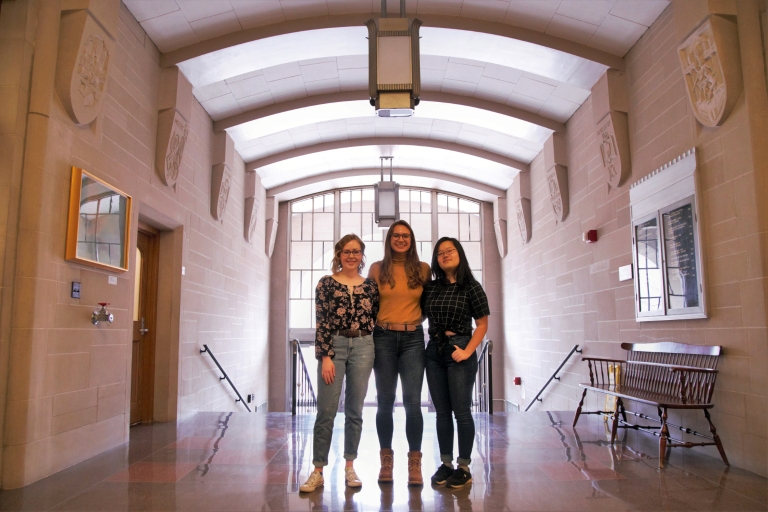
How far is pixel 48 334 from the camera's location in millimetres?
3693

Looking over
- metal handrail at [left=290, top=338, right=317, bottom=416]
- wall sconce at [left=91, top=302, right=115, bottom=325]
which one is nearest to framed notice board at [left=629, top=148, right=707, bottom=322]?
metal handrail at [left=290, top=338, right=317, bottom=416]

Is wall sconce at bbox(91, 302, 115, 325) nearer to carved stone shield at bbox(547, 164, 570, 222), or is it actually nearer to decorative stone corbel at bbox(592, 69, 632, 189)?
decorative stone corbel at bbox(592, 69, 632, 189)

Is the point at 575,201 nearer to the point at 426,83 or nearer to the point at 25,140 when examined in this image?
the point at 426,83

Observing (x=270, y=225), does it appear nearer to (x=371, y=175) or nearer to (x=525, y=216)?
(x=371, y=175)

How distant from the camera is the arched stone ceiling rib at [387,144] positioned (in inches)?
365

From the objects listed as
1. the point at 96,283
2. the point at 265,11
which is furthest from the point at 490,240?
the point at 96,283

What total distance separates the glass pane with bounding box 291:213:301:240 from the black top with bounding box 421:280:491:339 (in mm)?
8873

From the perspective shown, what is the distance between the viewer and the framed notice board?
14.3ft

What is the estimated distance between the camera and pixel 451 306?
321 cm

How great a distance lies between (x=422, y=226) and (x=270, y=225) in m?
3.13

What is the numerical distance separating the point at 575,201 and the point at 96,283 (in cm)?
549

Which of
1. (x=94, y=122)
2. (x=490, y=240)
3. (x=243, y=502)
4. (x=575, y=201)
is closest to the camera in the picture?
(x=243, y=502)

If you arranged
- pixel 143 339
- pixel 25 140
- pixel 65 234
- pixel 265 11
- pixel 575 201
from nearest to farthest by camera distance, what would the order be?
pixel 25 140 < pixel 65 234 < pixel 265 11 < pixel 143 339 < pixel 575 201

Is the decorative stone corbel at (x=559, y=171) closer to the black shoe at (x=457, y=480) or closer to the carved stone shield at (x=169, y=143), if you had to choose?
the carved stone shield at (x=169, y=143)
